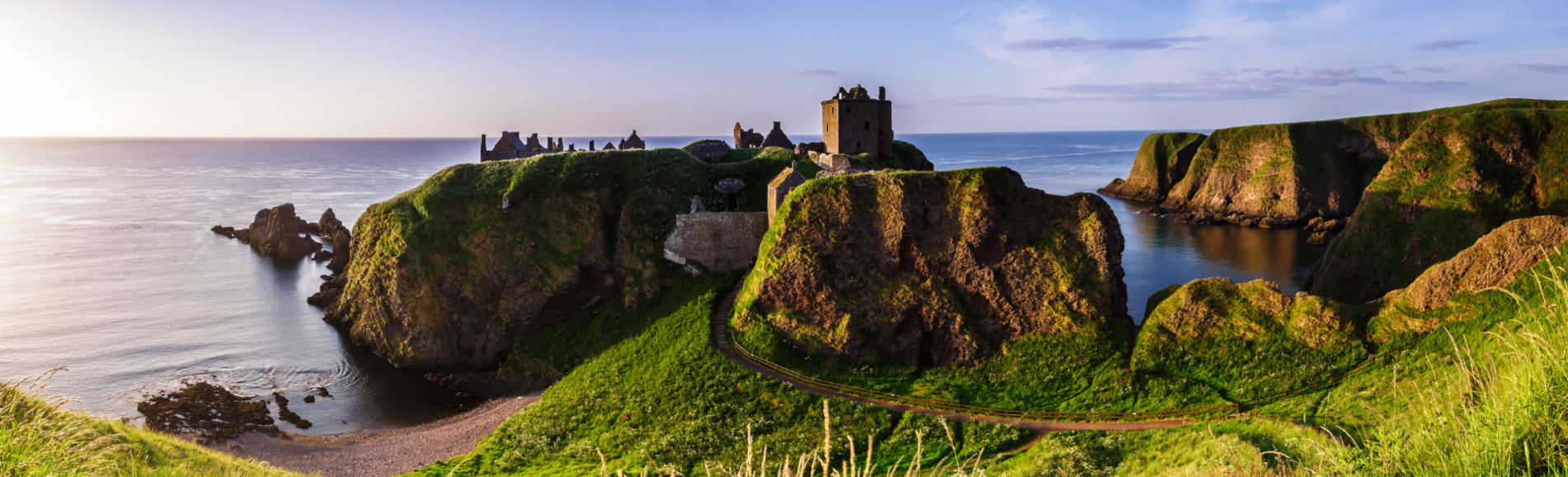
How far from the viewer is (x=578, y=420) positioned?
35.2 m

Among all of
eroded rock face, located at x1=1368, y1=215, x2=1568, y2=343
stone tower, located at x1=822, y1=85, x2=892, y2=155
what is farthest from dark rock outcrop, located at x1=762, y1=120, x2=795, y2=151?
eroded rock face, located at x1=1368, y1=215, x2=1568, y2=343

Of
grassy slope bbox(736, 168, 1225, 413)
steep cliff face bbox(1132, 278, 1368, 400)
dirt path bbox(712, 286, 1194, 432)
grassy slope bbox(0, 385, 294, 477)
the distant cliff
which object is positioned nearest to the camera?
grassy slope bbox(0, 385, 294, 477)

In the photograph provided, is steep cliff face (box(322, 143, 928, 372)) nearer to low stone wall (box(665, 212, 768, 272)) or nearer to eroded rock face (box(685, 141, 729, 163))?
low stone wall (box(665, 212, 768, 272))

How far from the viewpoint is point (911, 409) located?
31422mm

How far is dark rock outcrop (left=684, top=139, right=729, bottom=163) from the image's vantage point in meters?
61.4

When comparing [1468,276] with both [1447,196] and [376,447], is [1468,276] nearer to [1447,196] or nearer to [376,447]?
[1447,196]

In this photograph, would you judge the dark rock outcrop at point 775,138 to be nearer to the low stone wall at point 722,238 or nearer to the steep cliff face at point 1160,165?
the low stone wall at point 722,238

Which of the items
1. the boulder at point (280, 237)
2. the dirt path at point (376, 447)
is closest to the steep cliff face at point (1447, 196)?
the dirt path at point (376, 447)

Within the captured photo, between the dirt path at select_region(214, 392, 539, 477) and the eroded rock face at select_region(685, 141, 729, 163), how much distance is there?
26904 millimetres

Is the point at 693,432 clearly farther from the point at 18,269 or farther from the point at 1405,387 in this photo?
the point at 18,269

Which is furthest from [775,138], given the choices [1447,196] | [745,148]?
[1447,196]

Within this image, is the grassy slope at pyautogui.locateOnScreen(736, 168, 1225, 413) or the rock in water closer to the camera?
the grassy slope at pyautogui.locateOnScreen(736, 168, 1225, 413)

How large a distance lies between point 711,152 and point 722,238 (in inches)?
738

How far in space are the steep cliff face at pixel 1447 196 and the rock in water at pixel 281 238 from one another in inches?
3775
